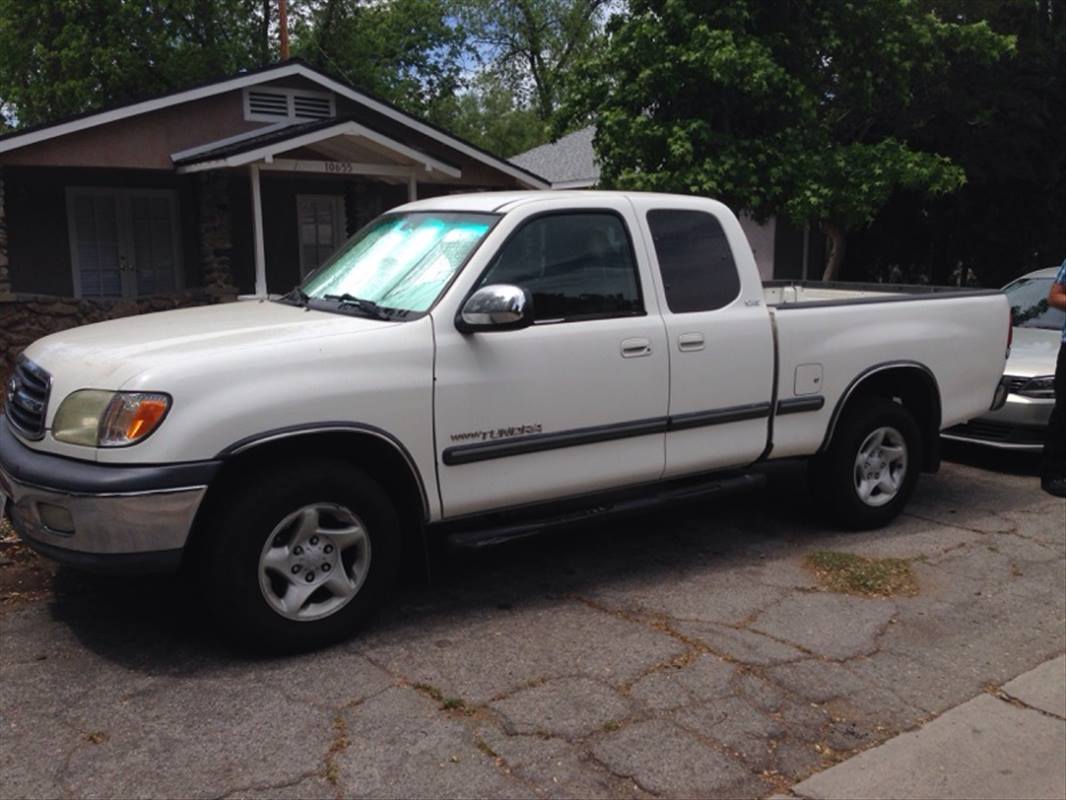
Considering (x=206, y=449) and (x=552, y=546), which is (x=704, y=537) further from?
(x=206, y=449)

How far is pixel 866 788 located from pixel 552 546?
8.50ft

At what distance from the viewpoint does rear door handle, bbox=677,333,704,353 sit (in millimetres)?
5258

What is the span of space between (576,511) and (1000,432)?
437 cm

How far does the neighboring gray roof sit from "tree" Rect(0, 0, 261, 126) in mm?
9902

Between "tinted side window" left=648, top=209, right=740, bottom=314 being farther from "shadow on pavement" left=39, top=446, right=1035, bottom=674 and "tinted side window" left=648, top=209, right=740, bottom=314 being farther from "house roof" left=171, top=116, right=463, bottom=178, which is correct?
"house roof" left=171, top=116, right=463, bottom=178

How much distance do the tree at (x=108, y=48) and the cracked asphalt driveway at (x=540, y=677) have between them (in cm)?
2476

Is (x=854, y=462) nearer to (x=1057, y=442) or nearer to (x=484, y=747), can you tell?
(x=1057, y=442)

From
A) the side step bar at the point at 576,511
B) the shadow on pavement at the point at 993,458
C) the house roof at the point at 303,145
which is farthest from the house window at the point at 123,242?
the side step bar at the point at 576,511

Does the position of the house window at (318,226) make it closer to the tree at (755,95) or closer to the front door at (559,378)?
the tree at (755,95)

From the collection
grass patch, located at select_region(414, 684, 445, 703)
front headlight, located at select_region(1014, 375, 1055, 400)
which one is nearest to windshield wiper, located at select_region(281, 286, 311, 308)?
grass patch, located at select_region(414, 684, 445, 703)

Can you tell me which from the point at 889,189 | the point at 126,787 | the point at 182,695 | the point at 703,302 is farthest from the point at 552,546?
the point at 889,189

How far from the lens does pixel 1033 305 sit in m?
9.48

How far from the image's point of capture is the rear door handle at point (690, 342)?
526 centimetres

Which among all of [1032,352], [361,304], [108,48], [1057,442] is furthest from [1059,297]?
[108,48]
